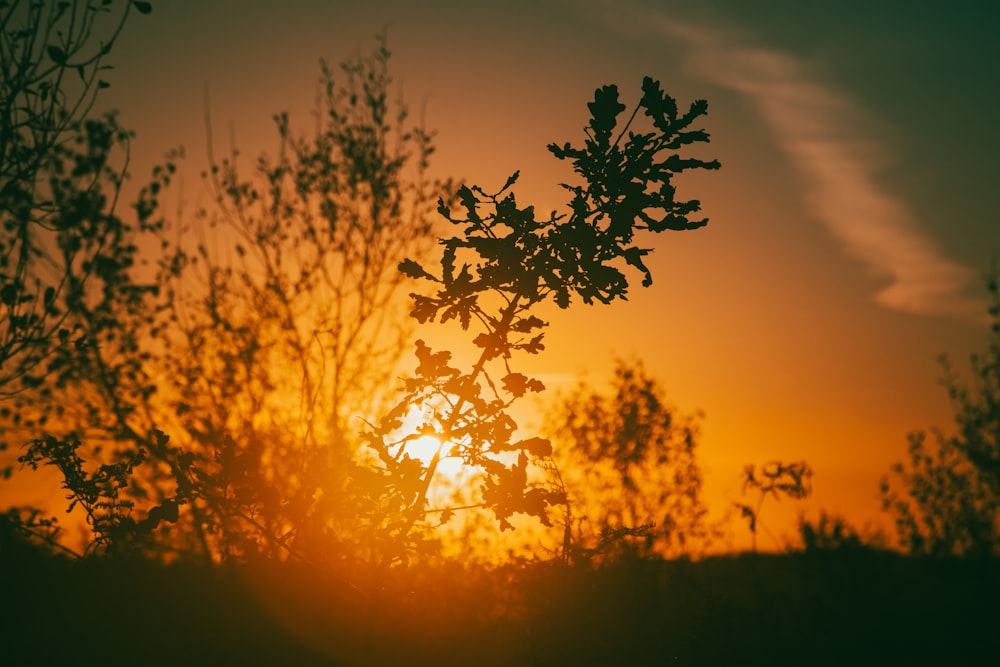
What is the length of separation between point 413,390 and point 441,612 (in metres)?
8.71

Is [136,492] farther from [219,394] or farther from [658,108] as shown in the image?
[658,108]

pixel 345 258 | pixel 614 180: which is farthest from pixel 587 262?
pixel 345 258

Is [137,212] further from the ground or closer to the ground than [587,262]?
further from the ground

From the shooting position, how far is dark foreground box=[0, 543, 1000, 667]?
8.70 meters

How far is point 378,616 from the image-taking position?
6.08 metres

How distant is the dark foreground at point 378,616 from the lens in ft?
28.5

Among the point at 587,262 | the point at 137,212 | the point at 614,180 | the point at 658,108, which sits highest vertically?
the point at 137,212

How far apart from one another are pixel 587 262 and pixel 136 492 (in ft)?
41.6

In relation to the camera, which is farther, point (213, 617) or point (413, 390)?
point (213, 617)

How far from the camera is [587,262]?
4.59 m

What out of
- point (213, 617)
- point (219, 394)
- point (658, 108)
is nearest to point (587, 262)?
point (658, 108)

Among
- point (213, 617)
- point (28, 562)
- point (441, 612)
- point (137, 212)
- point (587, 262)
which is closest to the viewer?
point (587, 262)

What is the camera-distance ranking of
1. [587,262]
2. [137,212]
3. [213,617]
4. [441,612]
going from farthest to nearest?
[137,212]
[441,612]
[213,617]
[587,262]

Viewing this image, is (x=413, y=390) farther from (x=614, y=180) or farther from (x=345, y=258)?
(x=345, y=258)
